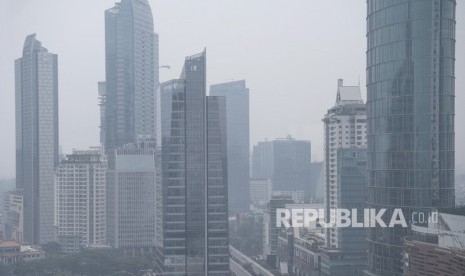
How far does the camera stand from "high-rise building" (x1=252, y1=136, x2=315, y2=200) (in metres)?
12.1

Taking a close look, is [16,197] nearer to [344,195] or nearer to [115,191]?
[115,191]

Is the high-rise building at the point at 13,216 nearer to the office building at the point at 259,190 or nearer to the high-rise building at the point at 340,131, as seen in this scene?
the office building at the point at 259,190

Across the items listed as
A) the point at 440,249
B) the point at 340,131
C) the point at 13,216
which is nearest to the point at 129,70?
the point at 13,216

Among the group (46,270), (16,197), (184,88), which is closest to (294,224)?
(184,88)

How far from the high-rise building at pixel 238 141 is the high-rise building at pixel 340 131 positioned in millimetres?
1681

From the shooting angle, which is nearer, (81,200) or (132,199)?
(132,199)

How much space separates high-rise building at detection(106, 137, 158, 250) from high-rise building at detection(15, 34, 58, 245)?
1.81 metres

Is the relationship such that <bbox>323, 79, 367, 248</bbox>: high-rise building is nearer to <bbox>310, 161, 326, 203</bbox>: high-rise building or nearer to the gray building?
the gray building

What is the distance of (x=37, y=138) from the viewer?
611 inches

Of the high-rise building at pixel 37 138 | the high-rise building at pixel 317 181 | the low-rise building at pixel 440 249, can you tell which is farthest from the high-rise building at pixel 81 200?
the low-rise building at pixel 440 249

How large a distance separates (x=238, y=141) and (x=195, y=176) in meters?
6.57

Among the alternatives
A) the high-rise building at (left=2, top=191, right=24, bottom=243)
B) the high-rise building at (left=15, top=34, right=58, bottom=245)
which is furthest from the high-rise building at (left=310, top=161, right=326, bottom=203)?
the high-rise building at (left=2, top=191, right=24, bottom=243)

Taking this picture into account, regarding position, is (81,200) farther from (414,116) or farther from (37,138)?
(414,116)

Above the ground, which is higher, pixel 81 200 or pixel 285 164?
pixel 285 164
